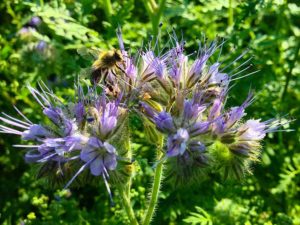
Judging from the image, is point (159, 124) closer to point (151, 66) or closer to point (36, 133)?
point (151, 66)

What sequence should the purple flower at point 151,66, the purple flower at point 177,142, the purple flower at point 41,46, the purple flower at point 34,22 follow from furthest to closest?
the purple flower at point 34,22, the purple flower at point 41,46, the purple flower at point 151,66, the purple flower at point 177,142

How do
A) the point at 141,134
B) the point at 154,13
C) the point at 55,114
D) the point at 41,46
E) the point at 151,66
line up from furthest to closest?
the point at 41,46
the point at 141,134
the point at 154,13
the point at 151,66
the point at 55,114

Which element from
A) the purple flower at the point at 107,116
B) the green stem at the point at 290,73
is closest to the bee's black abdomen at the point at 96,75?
the purple flower at the point at 107,116

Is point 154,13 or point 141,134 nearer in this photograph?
point 154,13

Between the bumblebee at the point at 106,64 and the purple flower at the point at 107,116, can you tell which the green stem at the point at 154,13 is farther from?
the purple flower at the point at 107,116

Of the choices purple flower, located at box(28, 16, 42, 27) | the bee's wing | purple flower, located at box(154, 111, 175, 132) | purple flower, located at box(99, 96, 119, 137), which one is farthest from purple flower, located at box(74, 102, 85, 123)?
purple flower, located at box(28, 16, 42, 27)

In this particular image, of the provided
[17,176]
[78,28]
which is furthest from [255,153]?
[17,176]

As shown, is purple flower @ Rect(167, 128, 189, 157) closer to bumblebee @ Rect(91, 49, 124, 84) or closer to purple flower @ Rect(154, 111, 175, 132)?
purple flower @ Rect(154, 111, 175, 132)

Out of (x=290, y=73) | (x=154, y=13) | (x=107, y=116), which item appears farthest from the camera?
(x=290, y=73)

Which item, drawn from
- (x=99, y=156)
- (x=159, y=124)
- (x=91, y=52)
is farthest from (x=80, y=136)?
(x=91, y=52)

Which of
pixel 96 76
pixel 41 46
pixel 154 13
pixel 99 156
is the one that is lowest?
pixel 41 46
